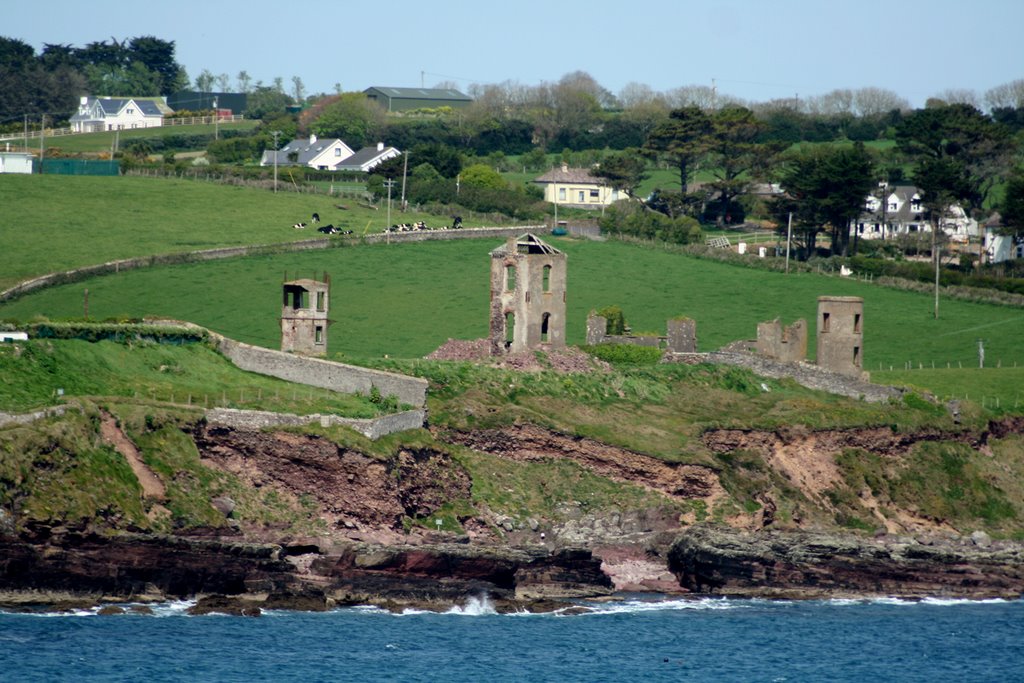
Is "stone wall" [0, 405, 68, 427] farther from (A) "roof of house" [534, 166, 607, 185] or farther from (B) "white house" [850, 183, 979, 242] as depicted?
(A) "roof of house" [534, 166, 607, 185]

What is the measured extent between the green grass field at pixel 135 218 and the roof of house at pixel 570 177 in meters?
24.6

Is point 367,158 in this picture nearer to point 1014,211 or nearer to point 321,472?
point 1014,211

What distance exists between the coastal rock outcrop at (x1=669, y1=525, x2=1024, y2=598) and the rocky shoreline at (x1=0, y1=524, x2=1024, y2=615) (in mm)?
39

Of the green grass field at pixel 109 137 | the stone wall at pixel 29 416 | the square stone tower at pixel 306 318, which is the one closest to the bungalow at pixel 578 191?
the green grass field at pixel 109 137

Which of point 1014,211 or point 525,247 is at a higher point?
point 1014,211

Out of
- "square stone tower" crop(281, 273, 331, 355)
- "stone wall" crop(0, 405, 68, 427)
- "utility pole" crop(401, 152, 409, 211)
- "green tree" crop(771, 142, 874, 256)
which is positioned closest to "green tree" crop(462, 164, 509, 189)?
"utility pole" crop(401, 152, 409, 211)

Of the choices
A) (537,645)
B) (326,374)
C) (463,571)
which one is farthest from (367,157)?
(537,645)

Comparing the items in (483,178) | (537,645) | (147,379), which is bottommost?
(537,645)

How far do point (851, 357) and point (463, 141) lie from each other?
3586 inches

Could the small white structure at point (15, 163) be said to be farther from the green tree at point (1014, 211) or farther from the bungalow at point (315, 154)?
the green tree at point (1014, 211)

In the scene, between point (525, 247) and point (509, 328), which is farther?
point (525, 247)

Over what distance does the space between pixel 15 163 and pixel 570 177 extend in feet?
146

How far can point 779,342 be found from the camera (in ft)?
276

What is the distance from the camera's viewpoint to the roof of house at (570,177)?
14588cm
